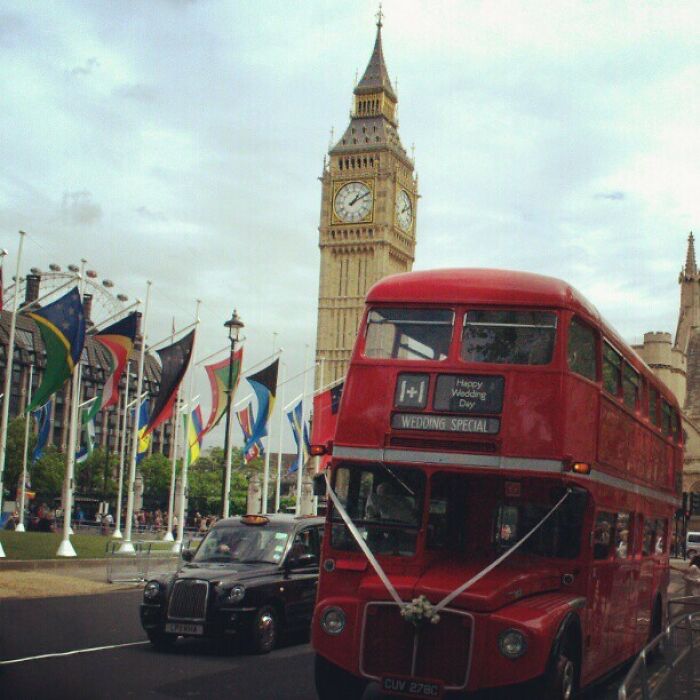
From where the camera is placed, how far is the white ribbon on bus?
9.09m

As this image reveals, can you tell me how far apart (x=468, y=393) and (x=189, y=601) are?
5719 millimetres

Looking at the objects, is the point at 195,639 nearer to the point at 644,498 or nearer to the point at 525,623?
the point at 644,498

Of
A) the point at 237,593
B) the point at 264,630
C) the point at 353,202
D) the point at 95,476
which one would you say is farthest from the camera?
the point at 353,202

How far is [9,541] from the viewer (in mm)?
34500

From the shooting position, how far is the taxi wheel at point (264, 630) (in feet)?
46.3

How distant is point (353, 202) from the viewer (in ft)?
356

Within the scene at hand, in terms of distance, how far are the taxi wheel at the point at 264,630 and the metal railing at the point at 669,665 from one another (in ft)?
17.5

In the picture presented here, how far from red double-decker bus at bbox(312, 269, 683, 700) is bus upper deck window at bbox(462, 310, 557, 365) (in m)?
0.01

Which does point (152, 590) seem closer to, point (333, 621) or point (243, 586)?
point (243, 586)

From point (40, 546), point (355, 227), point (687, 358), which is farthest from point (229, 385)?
point (355, 227)

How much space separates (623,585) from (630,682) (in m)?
5.32

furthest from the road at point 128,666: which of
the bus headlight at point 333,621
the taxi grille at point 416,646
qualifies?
the taxi grille at point 416,646

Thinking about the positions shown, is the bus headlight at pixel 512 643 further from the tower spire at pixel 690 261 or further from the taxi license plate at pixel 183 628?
the tower spire at pixel 690 261

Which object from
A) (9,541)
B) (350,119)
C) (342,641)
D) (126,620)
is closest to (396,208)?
(350,119)
